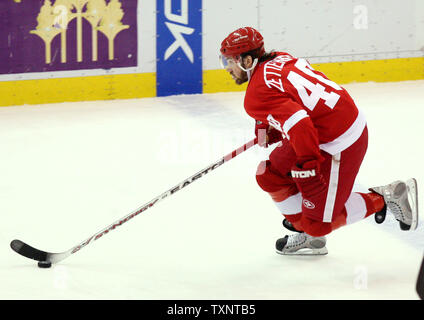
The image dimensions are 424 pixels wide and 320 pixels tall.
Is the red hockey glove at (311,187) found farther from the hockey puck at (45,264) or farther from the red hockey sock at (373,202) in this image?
the hockey puck at (45,264)

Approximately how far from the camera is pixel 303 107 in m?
3.39

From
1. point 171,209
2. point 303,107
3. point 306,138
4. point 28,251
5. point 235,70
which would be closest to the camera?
point 306,138

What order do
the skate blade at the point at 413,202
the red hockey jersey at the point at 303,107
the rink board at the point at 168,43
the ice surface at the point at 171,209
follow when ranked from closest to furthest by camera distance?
the red hockey jersey at the point at 303,107
the ice surface at the point at 171,209
the skate blade at the point at 413,202
the rink board at the point at 168,43

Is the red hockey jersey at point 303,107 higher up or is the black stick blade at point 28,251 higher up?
the red hockey jersey at point 303,107

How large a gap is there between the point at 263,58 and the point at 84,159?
194 cm

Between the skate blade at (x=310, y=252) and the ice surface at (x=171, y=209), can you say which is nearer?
the ice surface at (x=171, y=209)

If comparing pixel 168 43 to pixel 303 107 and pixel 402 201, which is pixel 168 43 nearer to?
pixel 402 201

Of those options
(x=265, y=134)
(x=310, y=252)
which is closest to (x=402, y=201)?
(x=310, y=252)

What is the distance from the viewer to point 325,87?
11.3 feet

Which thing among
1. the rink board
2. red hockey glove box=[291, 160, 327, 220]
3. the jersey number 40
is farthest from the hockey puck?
the rink board

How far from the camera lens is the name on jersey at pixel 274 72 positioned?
11.0ft

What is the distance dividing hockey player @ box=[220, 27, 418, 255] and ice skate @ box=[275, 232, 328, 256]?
0.09 meters

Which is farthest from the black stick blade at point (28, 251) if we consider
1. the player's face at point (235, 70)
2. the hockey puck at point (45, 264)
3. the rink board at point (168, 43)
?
the rink board at point (168, 43)

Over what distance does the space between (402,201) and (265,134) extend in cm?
58
